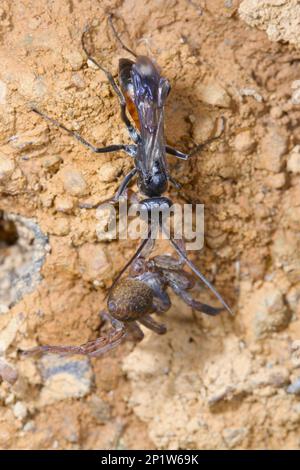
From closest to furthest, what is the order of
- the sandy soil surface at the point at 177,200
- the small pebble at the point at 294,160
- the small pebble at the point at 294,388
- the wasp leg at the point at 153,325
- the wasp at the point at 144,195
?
1. the wasp at the point at 144,195
2. the sandy soil surface at the point at 177,200
3. the small pebble at the point at 294,160
4. the wasp leg at the point at 153,325
5. the small pebble at the point at 294,388

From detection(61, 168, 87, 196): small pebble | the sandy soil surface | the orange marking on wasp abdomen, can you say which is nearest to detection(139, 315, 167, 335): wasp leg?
the sandy soil surface

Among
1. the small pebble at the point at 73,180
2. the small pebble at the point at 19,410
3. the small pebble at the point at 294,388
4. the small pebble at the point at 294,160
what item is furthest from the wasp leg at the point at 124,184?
the small pebble at the point at 294,388

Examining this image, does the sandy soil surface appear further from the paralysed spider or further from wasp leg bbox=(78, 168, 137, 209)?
the paralysed spider

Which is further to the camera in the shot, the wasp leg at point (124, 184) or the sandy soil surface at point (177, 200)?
the wasp leg at point (124, 184)

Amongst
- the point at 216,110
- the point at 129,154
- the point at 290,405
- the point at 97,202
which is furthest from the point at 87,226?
the point at 290,405

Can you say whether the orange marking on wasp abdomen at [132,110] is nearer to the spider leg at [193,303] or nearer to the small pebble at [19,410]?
the spider leg at [193,303]

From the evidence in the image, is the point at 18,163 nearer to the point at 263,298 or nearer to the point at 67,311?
the point at 67,311

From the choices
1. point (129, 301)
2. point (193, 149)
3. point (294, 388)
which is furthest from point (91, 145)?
point (294, 388)

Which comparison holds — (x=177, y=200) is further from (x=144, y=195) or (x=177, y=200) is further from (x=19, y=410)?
(x=19, y=410)
